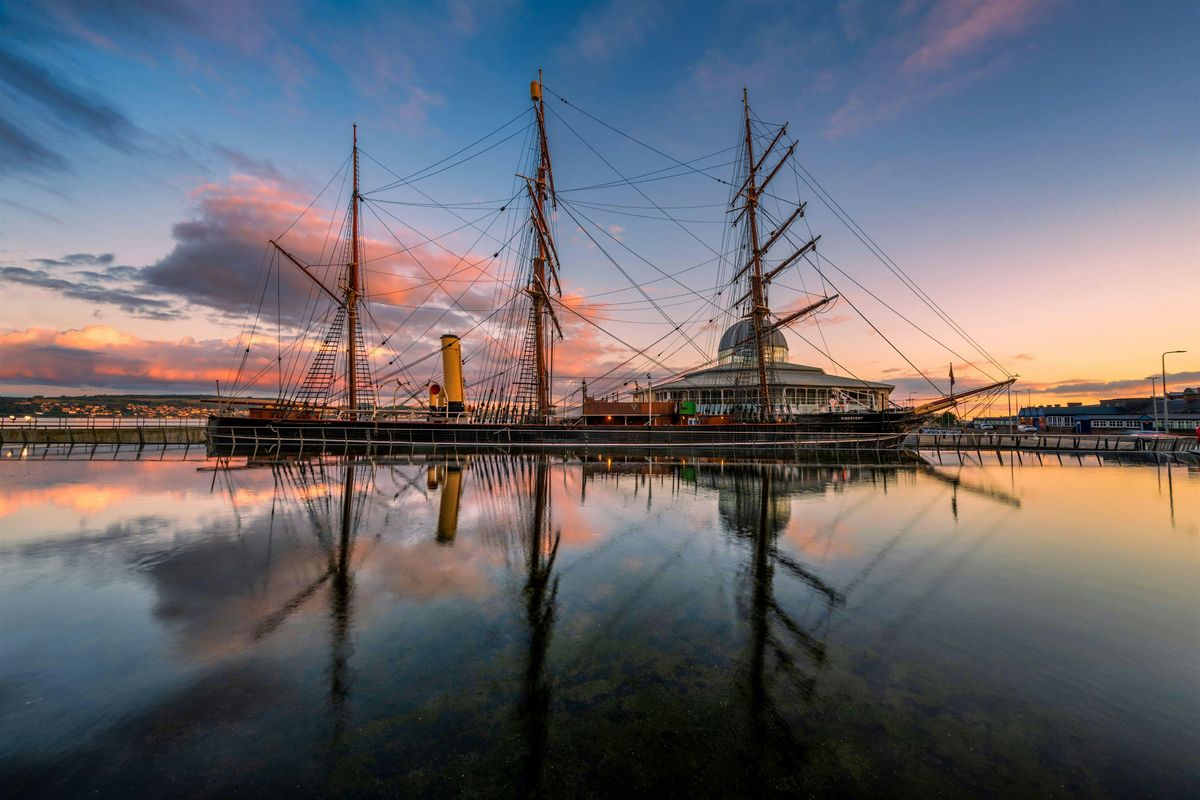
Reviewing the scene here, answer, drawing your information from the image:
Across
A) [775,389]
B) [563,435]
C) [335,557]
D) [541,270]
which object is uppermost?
[541,270]

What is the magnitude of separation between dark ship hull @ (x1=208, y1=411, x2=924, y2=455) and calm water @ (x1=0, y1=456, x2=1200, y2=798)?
25.2m

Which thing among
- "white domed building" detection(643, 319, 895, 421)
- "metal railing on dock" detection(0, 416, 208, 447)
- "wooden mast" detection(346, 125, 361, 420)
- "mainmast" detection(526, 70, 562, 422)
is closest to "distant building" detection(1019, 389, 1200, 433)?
"white domed building" detection(643, 319, 895, 421)

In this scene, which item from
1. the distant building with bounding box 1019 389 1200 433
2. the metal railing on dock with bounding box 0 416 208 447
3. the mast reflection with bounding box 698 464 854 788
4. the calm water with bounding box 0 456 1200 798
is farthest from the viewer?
the distant building with bounding box 1019 389 1200 433

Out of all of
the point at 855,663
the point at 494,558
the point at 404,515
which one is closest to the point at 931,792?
the point at 855,663

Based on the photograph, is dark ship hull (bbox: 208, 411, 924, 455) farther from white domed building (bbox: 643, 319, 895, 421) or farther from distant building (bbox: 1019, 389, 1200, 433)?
distant building (bbox: 1019, 389, 1200, 433)

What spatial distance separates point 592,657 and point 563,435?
33874 millimetres

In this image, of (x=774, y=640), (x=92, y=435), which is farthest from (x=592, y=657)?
(x=92, y=435)

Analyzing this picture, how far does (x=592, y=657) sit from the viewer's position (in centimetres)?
478

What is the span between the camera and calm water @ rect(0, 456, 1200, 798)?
10.2ft

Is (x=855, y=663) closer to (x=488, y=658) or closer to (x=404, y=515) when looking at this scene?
(x=488, y=658)

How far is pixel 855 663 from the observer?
4652mm

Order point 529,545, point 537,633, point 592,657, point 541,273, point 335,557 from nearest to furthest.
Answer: point 592,657, point 537,633, point 335,557, point 529,545, point 541,273

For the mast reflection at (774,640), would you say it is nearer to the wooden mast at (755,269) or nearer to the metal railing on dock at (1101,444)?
the wooden mast at (755,269)

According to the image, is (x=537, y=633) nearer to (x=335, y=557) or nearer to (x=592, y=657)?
(x=592, y=657)
